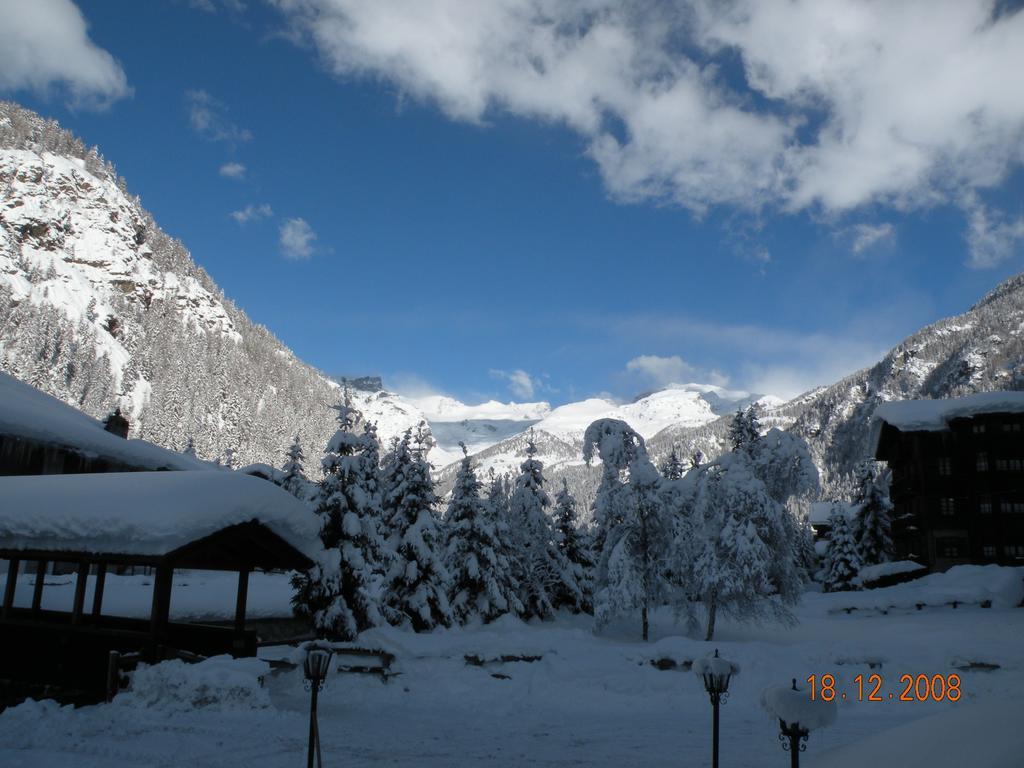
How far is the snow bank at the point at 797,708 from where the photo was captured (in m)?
7.07

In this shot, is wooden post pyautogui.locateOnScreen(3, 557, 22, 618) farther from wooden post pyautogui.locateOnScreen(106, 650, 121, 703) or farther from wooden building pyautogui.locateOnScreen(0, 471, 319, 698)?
wooden post pyautogui.locateOnScreen(106, 650, 121, 703)

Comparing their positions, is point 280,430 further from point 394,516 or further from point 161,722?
point 161,722

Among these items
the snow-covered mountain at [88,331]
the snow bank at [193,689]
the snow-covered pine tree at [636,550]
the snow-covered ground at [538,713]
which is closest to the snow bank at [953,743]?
the snow-covered ground at [538,713]

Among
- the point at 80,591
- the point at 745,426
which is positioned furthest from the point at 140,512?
the point at 745,426

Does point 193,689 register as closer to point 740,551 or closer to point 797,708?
point 797,708

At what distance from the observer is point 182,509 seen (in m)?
13.5

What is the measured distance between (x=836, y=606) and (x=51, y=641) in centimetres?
3636

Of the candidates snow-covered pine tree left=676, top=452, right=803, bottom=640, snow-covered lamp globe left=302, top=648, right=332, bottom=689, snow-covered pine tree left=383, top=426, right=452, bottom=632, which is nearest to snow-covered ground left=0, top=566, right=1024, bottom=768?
snow-covered lamp globe left=302, top=648, right=332, bottom=689

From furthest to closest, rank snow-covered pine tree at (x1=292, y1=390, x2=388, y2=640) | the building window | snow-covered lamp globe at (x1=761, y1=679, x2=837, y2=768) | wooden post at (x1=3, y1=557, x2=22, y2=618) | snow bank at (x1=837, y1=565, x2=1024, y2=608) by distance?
1. the building window
2. snow bank at (x1=837, y1=565, x2=1024, y2=608)
3. snow-covered pine tree at (x1=292, y1=390, x2=388, y2=640)
4. wooden post at (x1=3, y1=557, x2=22, y2=618)
5. snow-covered lamp globe at (x1=761, y1=679, x2=837, y2=768)

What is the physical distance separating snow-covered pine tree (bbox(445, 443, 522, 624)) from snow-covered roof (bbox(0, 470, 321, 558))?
63.0 feet

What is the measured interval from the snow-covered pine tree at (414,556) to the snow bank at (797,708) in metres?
24.1

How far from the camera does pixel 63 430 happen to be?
31.5 metres

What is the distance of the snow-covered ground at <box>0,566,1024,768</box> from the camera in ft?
31.6

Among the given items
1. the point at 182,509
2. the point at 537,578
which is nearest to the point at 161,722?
the point at 182,509
